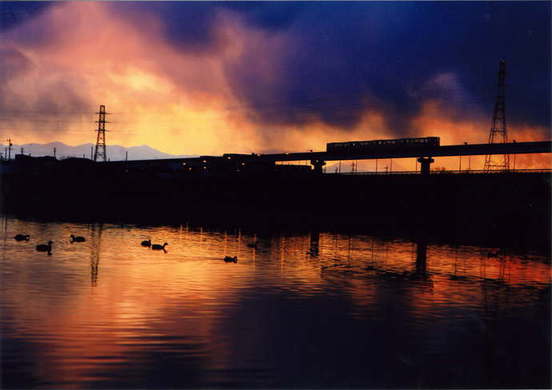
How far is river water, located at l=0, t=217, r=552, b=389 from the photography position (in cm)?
2062

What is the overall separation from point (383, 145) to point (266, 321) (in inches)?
4402

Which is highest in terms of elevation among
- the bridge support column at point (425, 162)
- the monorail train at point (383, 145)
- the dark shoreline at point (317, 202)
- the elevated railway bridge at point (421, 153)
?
the monorail train at point (383, 145)

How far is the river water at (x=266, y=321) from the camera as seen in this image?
67.7 feet

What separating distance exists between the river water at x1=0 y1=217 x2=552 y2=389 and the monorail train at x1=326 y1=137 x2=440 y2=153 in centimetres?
→ 7698

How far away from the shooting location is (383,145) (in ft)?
445

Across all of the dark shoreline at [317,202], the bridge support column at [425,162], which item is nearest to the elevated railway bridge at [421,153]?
the bridge support column at [425,162]

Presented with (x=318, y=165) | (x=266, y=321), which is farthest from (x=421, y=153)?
(x=266, y=321)

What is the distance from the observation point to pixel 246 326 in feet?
87.5

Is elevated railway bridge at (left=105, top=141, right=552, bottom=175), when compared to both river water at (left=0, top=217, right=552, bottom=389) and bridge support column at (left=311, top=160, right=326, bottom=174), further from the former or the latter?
river water at (left=0, top=217, right=552, bottom=389)

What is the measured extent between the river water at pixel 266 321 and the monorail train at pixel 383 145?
253ft

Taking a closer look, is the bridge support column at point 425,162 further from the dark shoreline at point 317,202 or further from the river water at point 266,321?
the river water at point 266,321

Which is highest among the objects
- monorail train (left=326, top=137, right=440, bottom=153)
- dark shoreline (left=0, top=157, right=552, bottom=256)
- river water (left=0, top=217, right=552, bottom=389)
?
monorail train (left=326, top=137, right=440, bottom=153)

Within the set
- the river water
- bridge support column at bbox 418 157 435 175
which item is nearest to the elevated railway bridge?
bridge support column at bbox 418 157 435 175

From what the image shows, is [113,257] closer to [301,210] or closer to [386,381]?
[386,381]
